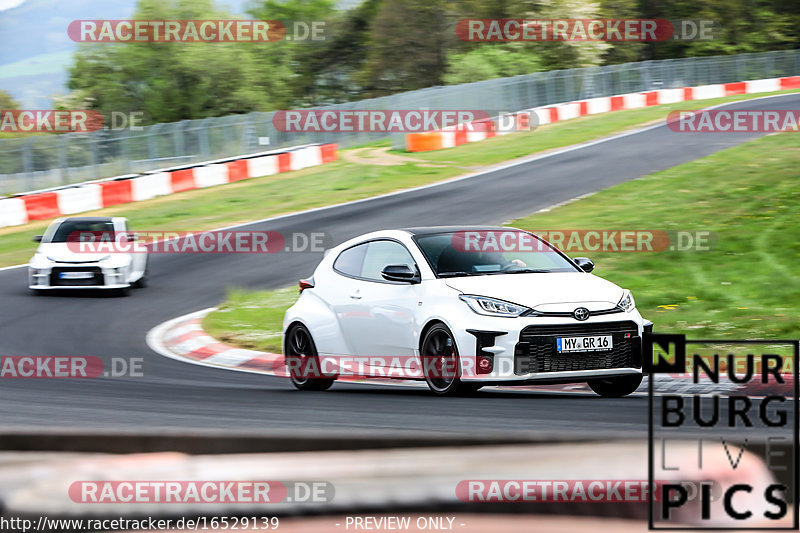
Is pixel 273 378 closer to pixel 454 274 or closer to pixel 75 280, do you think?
pixel 454 274

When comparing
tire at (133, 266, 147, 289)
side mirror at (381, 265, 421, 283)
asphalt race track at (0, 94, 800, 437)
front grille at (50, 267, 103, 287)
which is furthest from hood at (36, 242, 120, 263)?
side mirror at (381, 265, 421, 283)

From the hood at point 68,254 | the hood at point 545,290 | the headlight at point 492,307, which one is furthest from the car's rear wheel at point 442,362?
the hood at point 68,254

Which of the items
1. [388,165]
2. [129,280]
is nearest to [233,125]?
[388,165]

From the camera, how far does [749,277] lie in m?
14.6

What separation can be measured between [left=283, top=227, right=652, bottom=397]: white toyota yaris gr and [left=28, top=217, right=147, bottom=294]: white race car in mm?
8071

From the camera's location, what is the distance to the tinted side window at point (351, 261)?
33.5ft

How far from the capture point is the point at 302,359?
10438 mm

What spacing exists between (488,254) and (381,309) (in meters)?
1.04

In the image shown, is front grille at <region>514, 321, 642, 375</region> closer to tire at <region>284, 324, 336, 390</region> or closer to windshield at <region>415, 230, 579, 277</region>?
windshield at <region>415, 230, 579, 277</region>

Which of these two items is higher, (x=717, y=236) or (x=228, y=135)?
(x=228, y=135)

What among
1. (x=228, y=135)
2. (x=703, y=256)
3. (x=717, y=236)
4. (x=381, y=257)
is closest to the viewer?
(x=381, y=257)

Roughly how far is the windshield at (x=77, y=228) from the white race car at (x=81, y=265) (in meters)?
0.02

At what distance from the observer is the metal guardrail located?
1241 inches

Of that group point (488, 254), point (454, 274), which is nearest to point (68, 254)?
point (488, 254)
